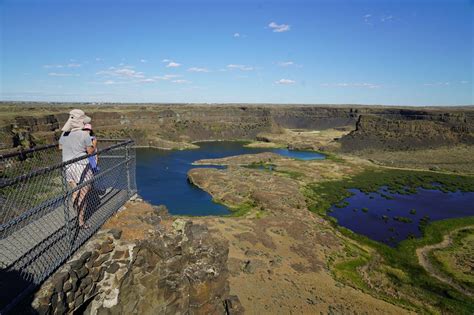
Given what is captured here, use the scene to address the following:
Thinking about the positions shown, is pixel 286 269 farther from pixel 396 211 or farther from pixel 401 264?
pixel 396 211

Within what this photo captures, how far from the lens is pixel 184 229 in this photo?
11055mm

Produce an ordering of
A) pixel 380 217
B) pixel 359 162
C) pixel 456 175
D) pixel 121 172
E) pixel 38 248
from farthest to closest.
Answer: pixel 359 162 < pixel 456 175 < pixel 380 217 < pixel 121 172 < pixel 38 248

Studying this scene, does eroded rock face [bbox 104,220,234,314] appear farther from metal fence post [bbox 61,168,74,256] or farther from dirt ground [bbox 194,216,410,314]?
dirt ground [bbox 194,216,410,314]

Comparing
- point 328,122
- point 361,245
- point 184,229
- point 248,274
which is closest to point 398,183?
point 361,245

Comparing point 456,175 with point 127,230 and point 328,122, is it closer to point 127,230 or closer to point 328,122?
point 127,230

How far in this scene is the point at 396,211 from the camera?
4162cm

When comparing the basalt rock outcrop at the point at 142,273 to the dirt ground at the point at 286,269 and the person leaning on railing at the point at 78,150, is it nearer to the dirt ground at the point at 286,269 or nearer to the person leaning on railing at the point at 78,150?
the person leaning on railing at the point at 78,150

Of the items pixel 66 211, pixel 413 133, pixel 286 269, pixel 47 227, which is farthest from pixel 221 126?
pixel 66 211

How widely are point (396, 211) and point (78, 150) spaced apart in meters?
42.1

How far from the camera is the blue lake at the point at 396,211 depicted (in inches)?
1371

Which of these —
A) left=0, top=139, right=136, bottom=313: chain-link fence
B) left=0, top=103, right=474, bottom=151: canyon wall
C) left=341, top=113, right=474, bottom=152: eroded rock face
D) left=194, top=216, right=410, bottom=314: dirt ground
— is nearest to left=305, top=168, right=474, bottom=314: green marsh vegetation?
left=194, top=216, right=410, bottom=314: dirt ground

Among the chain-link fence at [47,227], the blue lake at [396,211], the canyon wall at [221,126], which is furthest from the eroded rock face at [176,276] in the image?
the canyon wall at [221,126]

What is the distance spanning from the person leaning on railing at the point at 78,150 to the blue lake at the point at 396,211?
31.2m

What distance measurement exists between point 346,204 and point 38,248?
40990 mm
